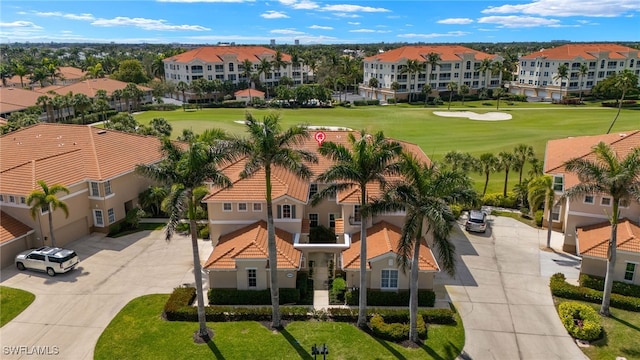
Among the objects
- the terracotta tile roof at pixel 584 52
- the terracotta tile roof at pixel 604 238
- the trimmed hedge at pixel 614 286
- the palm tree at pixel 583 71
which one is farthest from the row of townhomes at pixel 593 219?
the terracotta tile roof at pixel 584 52

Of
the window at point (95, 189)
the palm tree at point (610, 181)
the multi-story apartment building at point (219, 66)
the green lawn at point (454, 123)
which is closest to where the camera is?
the palm tree at point (610, 181)

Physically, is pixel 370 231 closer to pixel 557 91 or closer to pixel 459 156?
pixel 459 156

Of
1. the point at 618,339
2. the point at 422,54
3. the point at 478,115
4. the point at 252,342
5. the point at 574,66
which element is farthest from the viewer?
the point at 422,54

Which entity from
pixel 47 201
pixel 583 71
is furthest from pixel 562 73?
pixel 47 201

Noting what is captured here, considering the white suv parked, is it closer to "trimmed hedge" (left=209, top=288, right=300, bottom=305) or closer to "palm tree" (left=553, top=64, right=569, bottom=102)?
"trimmed hedge" (left=209, top=288, right=300, bottom=305)

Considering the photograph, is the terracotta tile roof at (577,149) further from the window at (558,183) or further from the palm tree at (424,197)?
the palm tree at (424,197)

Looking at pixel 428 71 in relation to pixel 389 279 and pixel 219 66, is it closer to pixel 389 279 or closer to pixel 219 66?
pixel 219 66
